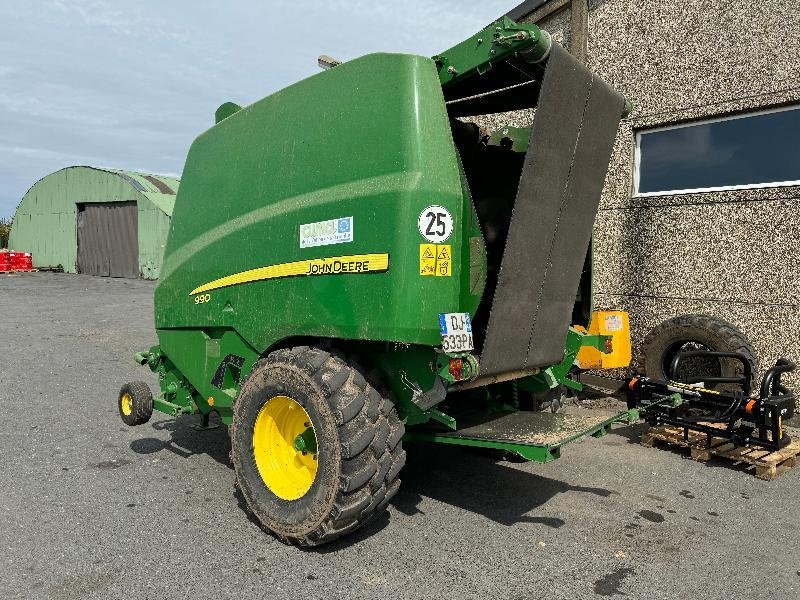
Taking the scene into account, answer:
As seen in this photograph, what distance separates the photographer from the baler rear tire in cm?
333

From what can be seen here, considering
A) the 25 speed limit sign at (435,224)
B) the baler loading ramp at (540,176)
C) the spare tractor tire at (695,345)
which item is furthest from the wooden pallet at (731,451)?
the 25 speed limit sign at (435,224)

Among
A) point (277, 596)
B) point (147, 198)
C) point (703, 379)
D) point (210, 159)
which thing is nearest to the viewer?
point (277, 596)

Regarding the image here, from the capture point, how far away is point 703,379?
552 centimetres

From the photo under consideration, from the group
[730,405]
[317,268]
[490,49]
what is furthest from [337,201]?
[730,405]

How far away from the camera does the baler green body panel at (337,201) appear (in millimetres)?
3264

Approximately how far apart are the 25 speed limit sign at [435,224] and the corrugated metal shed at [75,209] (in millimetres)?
21285

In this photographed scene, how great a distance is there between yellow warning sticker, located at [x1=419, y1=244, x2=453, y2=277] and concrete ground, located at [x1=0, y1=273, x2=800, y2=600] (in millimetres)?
1559

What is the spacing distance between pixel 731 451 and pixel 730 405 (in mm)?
408

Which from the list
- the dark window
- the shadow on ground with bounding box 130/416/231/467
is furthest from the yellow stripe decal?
the dark window

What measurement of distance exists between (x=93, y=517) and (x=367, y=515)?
1.78m

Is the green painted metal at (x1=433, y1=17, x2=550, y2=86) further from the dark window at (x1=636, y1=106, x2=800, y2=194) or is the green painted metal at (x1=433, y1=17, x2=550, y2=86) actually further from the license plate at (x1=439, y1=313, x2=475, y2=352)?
the dark window at (x1=636, y1=106, x2=800, y2=194)

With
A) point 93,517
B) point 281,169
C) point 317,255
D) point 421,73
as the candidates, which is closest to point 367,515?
point 317,255

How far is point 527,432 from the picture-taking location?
3744mm

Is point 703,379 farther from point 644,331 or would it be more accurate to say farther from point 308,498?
point 308,498
